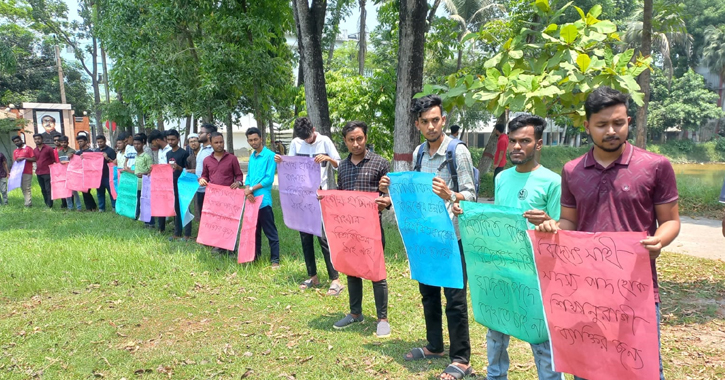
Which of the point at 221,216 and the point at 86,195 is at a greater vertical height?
the point at 221,216

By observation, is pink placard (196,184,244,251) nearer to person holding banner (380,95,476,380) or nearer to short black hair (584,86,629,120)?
person holding banner (380,95,476,380)

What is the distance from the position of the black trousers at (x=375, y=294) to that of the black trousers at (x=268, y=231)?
7.29ft

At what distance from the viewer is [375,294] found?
192 inches

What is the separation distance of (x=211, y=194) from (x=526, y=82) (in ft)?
16.4

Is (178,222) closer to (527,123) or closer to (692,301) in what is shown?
(527,123)

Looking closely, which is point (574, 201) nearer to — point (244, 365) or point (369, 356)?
point (369, 356)

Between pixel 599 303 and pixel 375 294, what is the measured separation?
2435 mm

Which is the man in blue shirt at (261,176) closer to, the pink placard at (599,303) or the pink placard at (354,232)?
the pink placard at (354,232)

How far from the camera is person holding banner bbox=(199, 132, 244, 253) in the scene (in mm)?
7469

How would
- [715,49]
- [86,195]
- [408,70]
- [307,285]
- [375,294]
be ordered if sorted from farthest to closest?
[715,49], [86,195], [408,70], [307,285], [375,294]

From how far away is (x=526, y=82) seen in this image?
13.3ft

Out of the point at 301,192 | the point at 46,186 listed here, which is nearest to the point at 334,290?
the point at 301,192

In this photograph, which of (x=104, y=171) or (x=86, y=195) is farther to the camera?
(x=86, y=195)

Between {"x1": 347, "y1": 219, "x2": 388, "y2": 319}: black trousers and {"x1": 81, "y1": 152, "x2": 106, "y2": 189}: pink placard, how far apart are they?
386 inches
